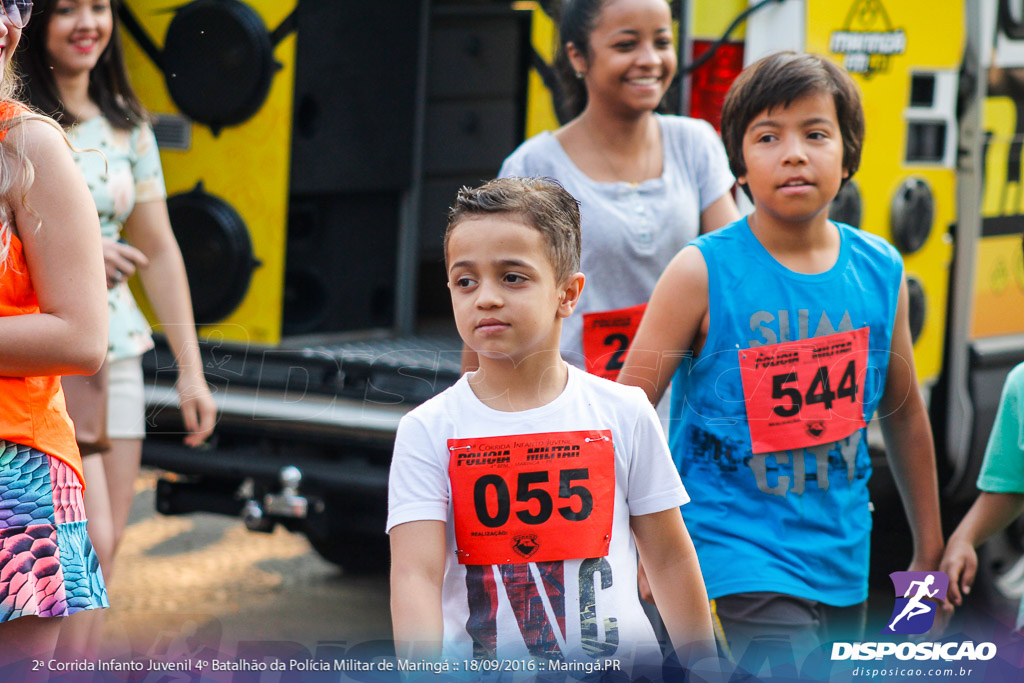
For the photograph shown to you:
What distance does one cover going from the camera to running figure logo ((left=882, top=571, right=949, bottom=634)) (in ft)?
7.66

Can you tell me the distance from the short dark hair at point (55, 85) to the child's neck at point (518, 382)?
1.45m

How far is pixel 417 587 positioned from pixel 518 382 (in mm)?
309

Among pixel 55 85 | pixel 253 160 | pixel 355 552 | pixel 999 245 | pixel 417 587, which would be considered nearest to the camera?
pixel 417 587

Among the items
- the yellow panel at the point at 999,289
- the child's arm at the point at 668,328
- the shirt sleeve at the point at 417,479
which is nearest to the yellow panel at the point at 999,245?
the yellow panel at the point at 999,289

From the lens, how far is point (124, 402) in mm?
3076

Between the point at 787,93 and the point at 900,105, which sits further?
the point at 900,105

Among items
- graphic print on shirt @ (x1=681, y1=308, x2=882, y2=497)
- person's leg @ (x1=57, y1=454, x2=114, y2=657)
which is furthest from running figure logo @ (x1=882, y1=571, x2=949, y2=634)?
person's leg @ (x1=57, y1=454, x2=114, y2=657)

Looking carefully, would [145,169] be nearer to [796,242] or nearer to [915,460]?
[796,242]

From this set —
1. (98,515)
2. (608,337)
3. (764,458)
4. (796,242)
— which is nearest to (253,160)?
(98,515)

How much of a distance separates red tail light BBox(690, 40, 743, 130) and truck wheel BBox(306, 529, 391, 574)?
6.52 ft

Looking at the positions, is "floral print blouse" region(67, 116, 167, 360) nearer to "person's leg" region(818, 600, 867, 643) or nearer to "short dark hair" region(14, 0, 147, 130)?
"short dark hair" region(14, 0, 147, 130)

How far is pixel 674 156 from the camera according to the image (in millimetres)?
2801

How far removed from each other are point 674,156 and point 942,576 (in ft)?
3.27

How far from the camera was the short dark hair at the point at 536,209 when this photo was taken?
5.85 ft
